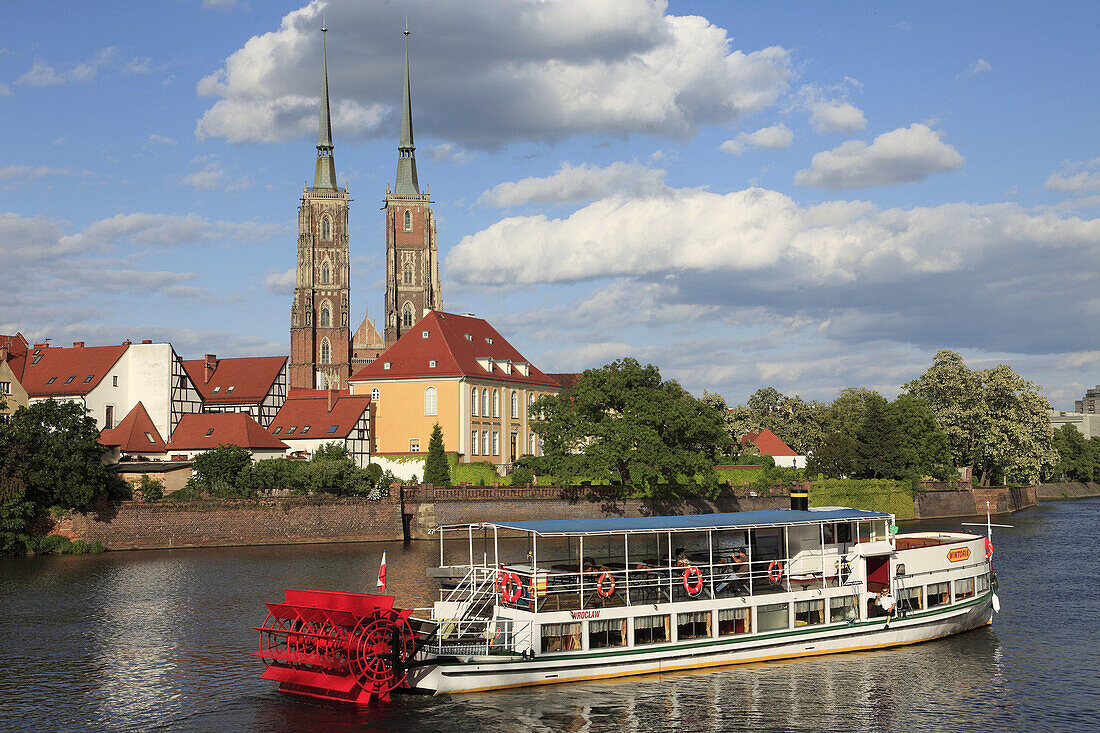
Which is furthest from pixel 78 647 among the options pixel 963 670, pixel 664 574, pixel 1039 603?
pixel 1039 603

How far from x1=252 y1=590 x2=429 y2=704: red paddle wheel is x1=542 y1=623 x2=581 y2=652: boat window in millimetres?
3655

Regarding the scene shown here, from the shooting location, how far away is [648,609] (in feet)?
110

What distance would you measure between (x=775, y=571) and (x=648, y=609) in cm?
577

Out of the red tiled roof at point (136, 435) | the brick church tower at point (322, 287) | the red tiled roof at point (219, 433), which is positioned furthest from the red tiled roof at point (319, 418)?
the brick church tower at point (322, 287)

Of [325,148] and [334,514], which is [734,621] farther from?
[325,148]

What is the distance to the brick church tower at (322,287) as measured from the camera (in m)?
161

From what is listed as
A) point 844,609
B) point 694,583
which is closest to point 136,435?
point 694,583

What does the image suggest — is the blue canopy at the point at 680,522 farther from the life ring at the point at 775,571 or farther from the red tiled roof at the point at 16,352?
the red tiled roof at the point at 16,352

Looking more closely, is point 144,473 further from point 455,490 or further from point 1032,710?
point 1032,710

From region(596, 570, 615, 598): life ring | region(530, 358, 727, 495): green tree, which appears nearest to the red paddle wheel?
region(596, 570, 615, 598): life ring

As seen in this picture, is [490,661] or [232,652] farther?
[232,652]

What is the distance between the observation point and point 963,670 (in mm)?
35062

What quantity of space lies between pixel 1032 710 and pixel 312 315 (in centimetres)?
14181

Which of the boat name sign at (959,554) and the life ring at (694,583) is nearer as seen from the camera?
the life ring at (694,583)
